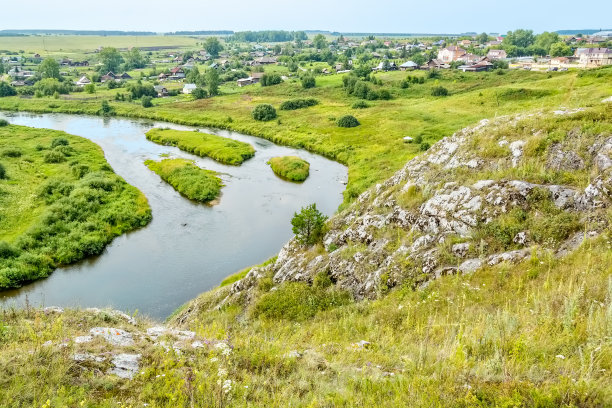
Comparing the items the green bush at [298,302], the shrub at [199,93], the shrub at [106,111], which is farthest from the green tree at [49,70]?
the green bush at [298,302]

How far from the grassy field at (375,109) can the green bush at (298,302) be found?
27087 mm

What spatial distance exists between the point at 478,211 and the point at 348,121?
59523 millimetres

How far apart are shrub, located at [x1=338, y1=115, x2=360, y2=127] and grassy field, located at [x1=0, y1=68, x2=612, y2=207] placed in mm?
1480

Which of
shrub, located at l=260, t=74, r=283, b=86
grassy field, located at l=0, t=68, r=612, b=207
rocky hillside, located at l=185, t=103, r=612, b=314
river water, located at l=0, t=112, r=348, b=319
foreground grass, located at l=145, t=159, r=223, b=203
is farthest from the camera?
shrub, located at l=260, t=74, r=283, b=86

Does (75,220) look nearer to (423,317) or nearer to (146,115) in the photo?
(423,317)

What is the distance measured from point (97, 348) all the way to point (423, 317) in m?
8.40

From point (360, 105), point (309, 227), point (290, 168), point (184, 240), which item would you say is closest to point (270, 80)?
point (360, 105)

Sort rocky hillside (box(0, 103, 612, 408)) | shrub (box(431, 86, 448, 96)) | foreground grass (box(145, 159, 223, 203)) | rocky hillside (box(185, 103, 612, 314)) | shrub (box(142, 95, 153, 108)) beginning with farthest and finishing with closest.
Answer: shrub (box(142, 95, 153, 108)) → shrub (box(431, 86, 448, 96)) → foreground grass (box(145, 159, 223, 203)) → rocky hillside (box(185, 103, 612, 314)) → rocky hillside (box(0, 103, 612, 408))

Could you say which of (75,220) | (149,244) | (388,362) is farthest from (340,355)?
(75,220)

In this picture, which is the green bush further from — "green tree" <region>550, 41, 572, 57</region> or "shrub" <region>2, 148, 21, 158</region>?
"green tree" <region>550, 41, 572, 57</region>

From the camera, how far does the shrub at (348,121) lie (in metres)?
72.6

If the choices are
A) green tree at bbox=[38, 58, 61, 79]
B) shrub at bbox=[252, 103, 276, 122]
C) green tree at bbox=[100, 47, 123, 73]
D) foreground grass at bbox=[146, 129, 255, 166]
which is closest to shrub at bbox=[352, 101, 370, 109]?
shrub at bbox=[252, 103, 276, 122]

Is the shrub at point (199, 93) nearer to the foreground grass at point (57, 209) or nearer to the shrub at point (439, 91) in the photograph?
the foreground grass at point (57, 209)

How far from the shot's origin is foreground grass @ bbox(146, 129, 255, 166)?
59578 mm
